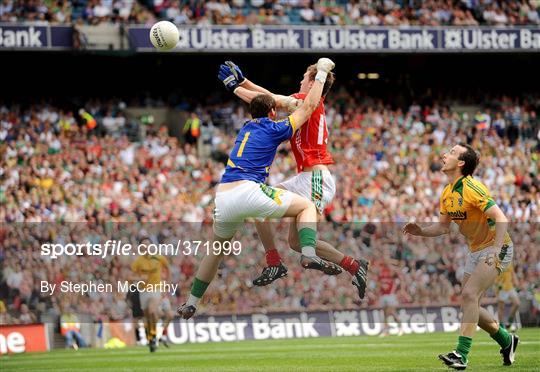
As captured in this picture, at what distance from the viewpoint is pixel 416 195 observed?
27.8 meters

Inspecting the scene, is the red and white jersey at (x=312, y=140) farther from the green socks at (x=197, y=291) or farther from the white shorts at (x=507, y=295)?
the white shorts at (x=507, y=295)

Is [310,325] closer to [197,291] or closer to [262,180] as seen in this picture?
[197,291]

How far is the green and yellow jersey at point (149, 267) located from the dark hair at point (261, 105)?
3.87 metres

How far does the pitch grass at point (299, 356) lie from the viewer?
1441 cm

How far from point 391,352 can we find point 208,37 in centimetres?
1459

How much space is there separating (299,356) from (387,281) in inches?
125

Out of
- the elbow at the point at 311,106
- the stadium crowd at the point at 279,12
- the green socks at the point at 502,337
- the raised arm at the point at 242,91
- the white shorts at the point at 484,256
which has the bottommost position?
the green socks at the point at 502,337

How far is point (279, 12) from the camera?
102 ft

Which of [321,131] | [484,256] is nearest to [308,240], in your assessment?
[321,131]

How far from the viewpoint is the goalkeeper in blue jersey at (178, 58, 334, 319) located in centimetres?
1176

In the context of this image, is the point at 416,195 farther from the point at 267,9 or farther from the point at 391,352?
the point at 391,352

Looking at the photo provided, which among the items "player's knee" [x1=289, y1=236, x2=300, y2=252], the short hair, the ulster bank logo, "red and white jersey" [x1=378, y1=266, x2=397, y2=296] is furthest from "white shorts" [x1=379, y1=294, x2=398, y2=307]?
the short hair

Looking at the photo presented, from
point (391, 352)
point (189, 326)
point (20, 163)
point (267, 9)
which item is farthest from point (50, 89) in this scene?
point (391, 352)

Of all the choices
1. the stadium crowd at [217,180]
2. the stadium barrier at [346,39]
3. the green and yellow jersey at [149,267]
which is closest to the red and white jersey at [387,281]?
the stadium crowd at [217,180]
